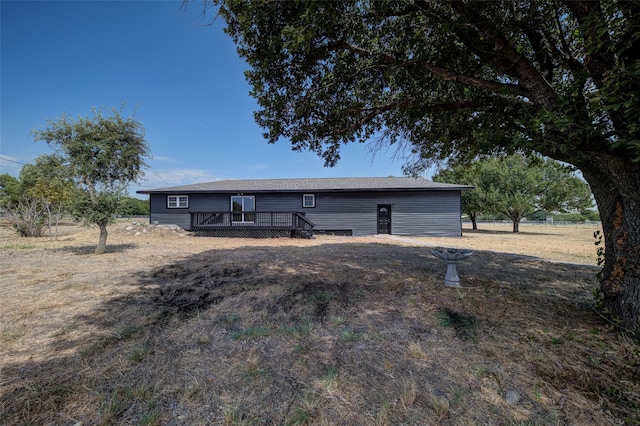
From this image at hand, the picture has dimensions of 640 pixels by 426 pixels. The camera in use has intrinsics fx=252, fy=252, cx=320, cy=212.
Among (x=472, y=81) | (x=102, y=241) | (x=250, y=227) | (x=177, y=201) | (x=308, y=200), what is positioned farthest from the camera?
(x=177, y=201)

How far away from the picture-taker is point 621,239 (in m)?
2.83

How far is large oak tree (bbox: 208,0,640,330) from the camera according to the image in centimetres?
264

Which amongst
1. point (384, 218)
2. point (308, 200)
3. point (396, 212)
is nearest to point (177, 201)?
point (308, 200)

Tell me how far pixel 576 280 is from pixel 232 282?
22.5ft

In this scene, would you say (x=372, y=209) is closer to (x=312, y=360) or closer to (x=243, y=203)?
(x=243, y=203)

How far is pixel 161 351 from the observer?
8.20 feet

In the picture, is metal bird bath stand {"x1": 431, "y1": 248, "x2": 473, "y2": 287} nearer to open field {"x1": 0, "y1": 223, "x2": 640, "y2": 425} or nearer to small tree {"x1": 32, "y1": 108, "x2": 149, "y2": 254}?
open field {"x1": 0, "y1": 223, "x2": 640, "y2": 425}

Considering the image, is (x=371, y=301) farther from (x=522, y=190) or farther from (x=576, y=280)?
(x=522, y=190)

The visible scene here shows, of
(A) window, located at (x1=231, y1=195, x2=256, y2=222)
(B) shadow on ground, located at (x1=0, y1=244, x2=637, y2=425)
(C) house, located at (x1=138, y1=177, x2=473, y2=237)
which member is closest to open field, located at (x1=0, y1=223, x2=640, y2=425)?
(B) shadow on ground, located at (x1=0, y1=244, x2=637, y2=425)

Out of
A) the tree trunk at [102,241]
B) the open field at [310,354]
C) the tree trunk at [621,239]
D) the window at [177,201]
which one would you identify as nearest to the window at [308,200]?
the window at [177,201]

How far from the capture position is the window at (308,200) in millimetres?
16078

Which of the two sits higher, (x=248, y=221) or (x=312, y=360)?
(x=248, y=221)

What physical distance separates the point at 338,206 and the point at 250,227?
18.2 ft

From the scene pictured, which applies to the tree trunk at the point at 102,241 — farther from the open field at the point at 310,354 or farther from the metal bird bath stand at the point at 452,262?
the metal bird bath stand at the point at 452,262
